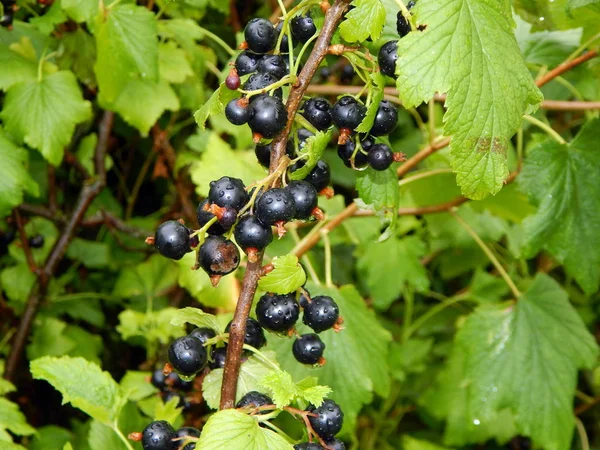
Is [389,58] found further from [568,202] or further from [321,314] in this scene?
[568,202]

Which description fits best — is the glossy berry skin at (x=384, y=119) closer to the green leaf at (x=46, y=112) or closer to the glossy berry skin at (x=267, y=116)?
the glossy berry skin at (x=267, y=116)

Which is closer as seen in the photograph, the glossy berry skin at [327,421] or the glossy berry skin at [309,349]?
the glossy berry skin at [327,421]

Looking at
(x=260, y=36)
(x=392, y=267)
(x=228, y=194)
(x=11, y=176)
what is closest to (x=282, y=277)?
(x=228, y=194)

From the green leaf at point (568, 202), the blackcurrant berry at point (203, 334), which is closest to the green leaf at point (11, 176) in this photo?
the blackcurrant berry at point (203, 334)

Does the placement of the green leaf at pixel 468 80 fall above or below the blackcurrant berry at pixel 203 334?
above

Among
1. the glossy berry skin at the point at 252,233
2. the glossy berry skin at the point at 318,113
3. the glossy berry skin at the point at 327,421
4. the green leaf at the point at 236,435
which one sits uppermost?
the glossy berry skin at the point at 318,113

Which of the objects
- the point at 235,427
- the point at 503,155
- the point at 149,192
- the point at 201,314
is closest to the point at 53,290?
the point at 149,192

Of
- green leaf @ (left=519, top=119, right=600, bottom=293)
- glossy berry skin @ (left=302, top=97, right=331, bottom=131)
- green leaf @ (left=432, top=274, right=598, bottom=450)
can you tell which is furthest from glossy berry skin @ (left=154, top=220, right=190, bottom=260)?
green leaf @ (left=432, top=274, right=598, bottom=450)
